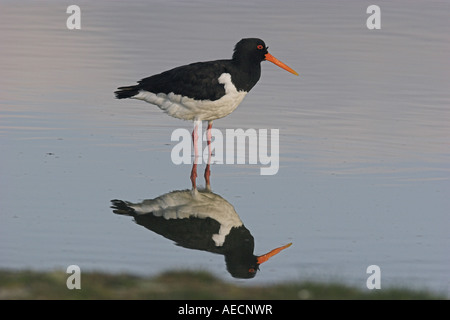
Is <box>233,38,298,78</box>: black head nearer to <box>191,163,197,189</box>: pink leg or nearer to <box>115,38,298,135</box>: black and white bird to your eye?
<box>115,38,298,135</box>: black and white bird

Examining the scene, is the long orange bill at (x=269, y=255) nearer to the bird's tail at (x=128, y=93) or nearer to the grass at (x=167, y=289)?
the grass at (x=167, y=289)

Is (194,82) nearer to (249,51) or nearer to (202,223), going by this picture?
(249,51)

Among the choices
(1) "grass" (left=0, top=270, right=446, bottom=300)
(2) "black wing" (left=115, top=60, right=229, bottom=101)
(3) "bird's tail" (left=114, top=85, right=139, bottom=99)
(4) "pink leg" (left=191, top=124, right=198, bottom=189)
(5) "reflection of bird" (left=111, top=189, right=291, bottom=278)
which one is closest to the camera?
(1) "grass" (left=0, top=270, right=446, bottom=300)

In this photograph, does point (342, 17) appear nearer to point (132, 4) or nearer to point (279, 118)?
point (132, 4)

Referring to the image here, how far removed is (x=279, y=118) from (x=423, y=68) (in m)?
7.03

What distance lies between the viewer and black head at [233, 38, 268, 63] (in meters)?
16.0

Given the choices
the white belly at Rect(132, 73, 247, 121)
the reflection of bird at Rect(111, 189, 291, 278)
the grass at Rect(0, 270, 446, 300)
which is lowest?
the grass at Rect(0, 270, 446, 300)

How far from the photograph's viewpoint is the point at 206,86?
15.4m

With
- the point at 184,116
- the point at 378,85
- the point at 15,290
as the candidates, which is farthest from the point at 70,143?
the point at 378,85

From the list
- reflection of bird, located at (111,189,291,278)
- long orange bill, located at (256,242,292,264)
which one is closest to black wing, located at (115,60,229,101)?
reflection of bird, located at (111,189,291,278)

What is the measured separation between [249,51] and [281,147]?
5.57 ft

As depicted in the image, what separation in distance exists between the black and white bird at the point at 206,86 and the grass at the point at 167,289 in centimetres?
605

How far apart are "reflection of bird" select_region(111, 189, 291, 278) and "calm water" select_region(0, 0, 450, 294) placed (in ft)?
0.53

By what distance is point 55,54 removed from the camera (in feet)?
80.1
